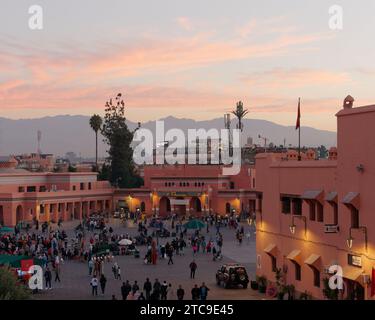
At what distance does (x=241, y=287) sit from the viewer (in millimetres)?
27484

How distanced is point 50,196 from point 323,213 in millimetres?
42811

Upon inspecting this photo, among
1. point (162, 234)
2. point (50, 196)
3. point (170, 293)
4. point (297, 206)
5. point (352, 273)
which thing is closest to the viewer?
point (352, 273)

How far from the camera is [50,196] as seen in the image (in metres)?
62.7

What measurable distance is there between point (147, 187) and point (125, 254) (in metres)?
32.7

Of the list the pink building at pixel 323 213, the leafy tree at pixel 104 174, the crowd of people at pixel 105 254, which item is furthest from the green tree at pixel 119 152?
the pink building at pixel 323 213

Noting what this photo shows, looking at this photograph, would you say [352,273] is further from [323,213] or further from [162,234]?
[162,234]

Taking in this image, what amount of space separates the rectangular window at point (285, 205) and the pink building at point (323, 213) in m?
0.04

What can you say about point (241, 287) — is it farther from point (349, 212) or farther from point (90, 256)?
point (90, 256)

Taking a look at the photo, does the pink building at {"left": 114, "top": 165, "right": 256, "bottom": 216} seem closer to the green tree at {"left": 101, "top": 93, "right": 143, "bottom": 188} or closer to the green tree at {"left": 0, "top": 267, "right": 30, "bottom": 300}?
the green tree at {"left": 101, "top": 93, "right": 143, "bottom": 188}

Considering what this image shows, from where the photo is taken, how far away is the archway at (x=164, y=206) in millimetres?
70188

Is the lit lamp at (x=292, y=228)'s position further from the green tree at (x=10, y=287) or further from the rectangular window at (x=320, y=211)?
the green tree at (x=10, y=287)

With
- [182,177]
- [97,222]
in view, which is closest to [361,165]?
[97,222]

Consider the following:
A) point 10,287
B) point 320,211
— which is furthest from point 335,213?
point 10,287

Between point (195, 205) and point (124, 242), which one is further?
point (195, 205)
